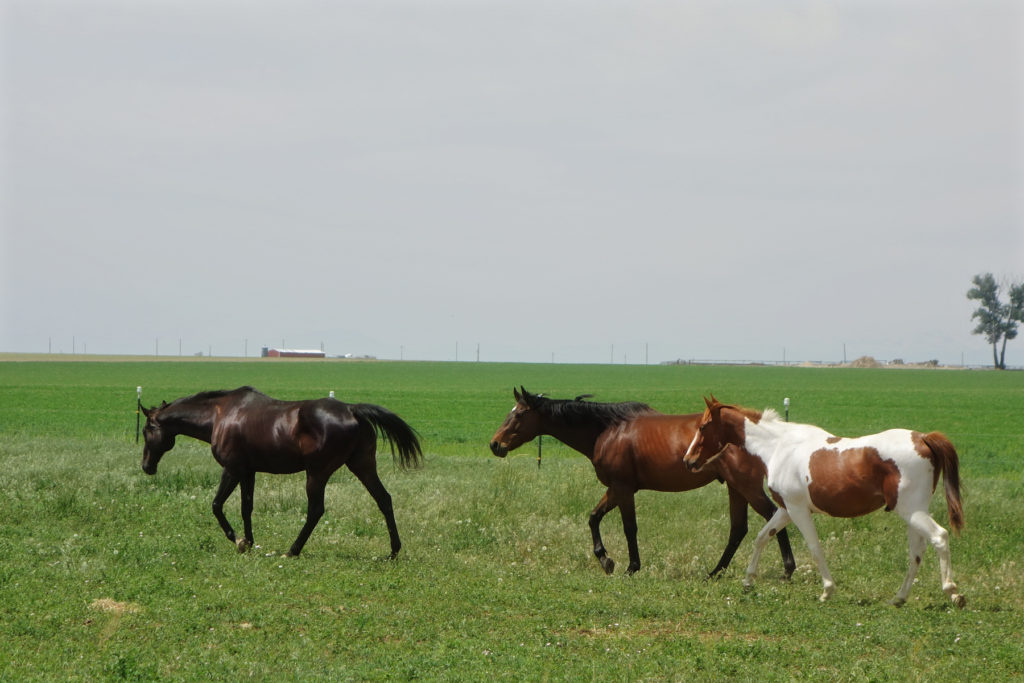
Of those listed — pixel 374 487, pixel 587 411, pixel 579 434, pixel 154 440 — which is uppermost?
pixel 587 411

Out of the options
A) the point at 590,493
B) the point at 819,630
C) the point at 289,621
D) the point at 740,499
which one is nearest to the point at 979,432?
the point at 590,493

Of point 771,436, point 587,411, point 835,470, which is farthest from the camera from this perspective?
point 587,411

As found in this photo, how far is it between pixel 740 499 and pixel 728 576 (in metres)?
0.89

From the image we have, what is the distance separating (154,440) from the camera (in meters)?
13.4

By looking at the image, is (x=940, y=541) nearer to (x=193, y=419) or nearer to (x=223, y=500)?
(x=223, y=500)

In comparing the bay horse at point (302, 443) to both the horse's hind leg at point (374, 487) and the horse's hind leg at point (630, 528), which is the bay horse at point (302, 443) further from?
the horse's hind leg at point (630, 528)

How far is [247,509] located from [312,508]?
1.13m

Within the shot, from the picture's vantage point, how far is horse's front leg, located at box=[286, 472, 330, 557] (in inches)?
456

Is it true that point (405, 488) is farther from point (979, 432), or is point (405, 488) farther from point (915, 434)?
point (979, 432)

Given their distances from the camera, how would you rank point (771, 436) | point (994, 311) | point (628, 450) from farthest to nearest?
point (994, 311)
point (628, 450)
point (771, 436)

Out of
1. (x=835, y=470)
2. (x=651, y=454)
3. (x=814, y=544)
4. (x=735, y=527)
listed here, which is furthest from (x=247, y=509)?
(x=835, y=470)

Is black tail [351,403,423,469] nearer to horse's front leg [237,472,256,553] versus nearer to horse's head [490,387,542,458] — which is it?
horse's head [490,387,542,458]

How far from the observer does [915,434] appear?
30.4ft

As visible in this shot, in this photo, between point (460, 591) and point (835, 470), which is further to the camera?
point (460, 591)
